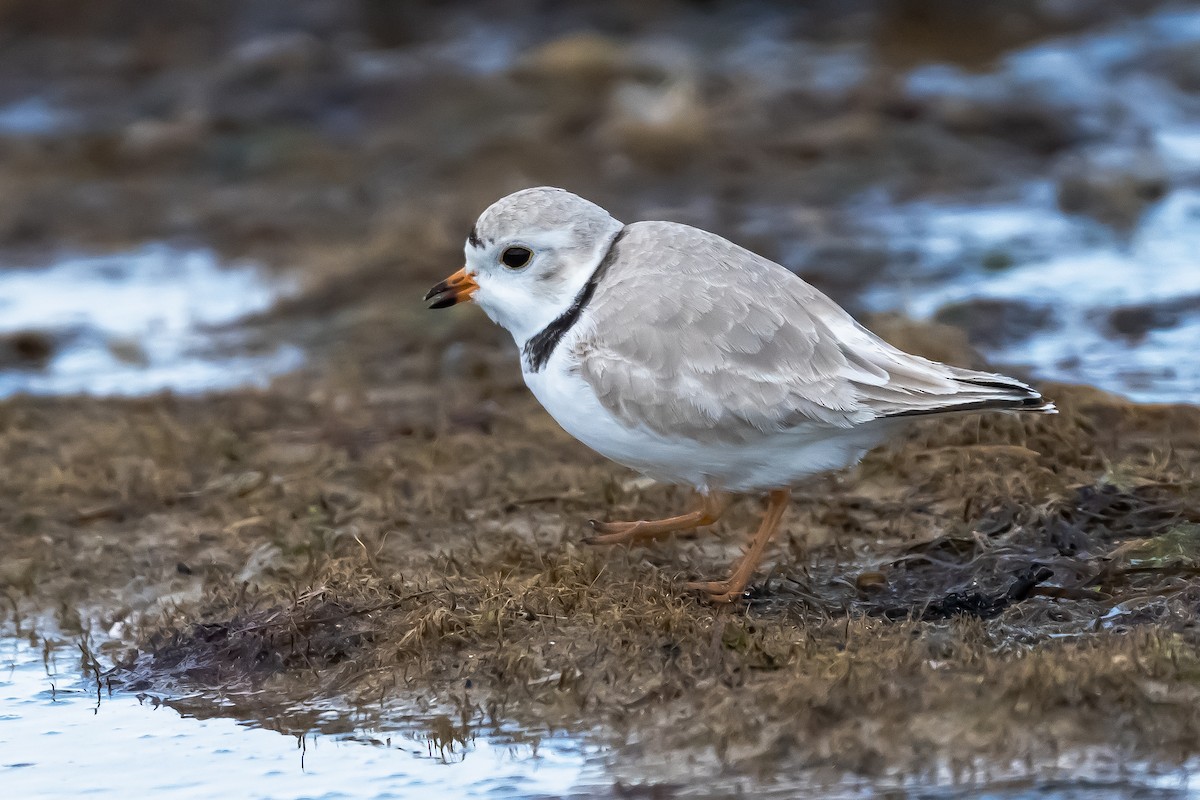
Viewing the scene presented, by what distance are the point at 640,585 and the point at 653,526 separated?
39 cm

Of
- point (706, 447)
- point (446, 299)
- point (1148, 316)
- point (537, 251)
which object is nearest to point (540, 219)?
point (537, 251)

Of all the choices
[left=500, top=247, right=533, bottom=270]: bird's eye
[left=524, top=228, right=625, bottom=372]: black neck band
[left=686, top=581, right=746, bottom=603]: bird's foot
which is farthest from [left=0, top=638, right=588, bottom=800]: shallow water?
[left=500, top=247, right=533, bottom=270]: bird's eye

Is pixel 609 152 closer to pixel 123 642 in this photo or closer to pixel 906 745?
pixel 123 642

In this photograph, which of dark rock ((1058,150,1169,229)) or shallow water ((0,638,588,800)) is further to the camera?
dark rock ((1058,150,1169,229))

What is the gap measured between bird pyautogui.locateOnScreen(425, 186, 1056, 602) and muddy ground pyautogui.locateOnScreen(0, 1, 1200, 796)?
0.46m

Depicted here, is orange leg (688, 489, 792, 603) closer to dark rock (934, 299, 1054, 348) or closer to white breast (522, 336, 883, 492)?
white breast (522, 336, 883, 492)

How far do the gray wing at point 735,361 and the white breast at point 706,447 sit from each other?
4 cm

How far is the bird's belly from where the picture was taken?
476 centimetres

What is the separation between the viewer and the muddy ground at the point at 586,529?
4105 mm

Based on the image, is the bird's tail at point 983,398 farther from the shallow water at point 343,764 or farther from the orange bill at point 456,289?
the orange bill at point 456,289

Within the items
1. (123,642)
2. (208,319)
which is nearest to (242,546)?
(123,642)

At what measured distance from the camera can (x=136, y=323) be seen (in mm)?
9922

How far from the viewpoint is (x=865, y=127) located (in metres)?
12.2

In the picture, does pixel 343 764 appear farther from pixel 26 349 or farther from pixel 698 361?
pixel 26 349
